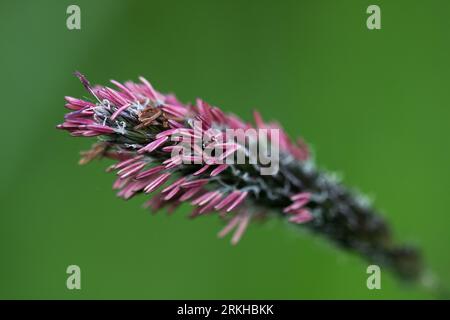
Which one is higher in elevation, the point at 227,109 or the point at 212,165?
the point at 227,109

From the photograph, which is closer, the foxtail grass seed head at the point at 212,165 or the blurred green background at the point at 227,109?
the foxtail grass seed head at the point at 212,165

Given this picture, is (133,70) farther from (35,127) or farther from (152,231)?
(152,231)

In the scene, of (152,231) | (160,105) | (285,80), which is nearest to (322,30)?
(285,80)

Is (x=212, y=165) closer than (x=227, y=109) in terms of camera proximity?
Yes

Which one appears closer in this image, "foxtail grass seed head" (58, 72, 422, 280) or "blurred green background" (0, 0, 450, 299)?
"foxtail grass seed head" (58, 72, 422, 280)
